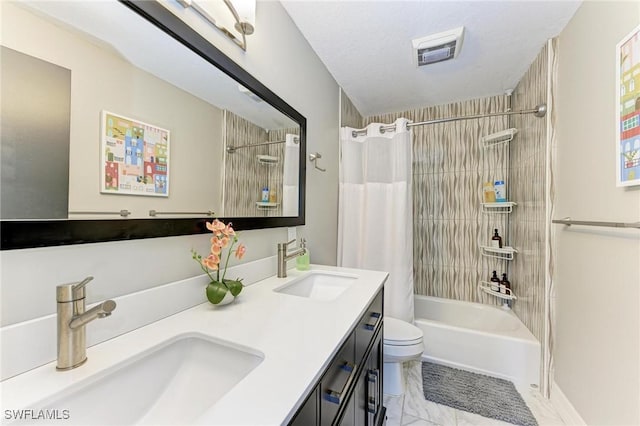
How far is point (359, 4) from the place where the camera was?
1369 mm

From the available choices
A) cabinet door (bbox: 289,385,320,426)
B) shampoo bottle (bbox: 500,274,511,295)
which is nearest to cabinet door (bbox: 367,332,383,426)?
cabinet door (bbox: 289,385,320,426)

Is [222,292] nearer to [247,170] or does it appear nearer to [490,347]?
[247,170]

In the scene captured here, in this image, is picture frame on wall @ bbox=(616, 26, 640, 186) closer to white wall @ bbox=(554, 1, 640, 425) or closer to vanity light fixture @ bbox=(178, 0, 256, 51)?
white wall @ bbox=(554, 1, 640, 425)

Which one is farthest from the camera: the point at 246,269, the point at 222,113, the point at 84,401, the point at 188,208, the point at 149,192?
the point at 246,269

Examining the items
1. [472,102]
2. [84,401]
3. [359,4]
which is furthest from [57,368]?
[472,102]

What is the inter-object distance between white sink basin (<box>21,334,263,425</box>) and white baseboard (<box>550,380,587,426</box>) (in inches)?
70.2

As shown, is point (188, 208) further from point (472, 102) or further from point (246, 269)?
point (472, 102)

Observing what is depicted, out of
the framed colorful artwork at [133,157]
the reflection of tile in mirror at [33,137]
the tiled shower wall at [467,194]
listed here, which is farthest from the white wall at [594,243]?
the reflection of tile in mirror at [33,137]

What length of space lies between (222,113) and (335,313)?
2.80 feet

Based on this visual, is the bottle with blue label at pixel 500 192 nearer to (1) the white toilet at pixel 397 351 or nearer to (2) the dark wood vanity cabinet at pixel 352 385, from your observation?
(1) the white toilet at pixel 397 351

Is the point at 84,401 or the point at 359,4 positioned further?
the point at 359,4

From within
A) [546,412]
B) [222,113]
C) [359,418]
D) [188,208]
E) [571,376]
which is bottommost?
[546,412]

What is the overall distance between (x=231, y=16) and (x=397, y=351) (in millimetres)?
1894

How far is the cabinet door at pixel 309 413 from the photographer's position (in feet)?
1.54
